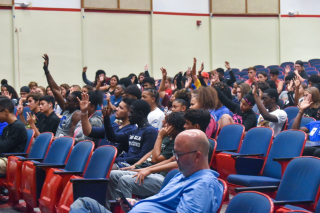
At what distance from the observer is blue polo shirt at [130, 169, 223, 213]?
211cm

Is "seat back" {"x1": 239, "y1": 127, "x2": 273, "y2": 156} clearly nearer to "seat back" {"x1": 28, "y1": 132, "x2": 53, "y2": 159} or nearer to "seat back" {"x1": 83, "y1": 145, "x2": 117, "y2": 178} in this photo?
"seat back" {"x1": 83, "y1": 145, "x2": 117, "y2": 178}

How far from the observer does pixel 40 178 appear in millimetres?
4020

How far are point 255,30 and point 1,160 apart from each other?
11599mm

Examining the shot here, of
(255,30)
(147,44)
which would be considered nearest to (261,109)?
(147,44)

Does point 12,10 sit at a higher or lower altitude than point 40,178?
higher

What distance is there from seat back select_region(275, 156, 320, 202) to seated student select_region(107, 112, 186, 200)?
36.3 inches

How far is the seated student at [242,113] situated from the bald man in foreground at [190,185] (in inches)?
96.9

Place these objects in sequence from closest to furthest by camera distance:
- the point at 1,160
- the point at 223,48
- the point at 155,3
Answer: the point at 1,160
the point at 155,3
the point at 223,48

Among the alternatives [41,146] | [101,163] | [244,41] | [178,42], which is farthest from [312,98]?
[244,41]

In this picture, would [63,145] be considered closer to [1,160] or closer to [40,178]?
[40,178]

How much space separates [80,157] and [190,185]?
177cm

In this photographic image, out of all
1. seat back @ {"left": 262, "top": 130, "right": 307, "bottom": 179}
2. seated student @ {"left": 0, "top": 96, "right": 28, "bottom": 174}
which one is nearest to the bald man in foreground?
seat back @ {"left": 262, "top": 130, "right": 307, "bottom": 179}

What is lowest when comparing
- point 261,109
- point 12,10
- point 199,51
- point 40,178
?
point 40,178

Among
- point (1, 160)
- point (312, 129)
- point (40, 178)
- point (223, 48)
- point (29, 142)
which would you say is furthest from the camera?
point (223, 48)
